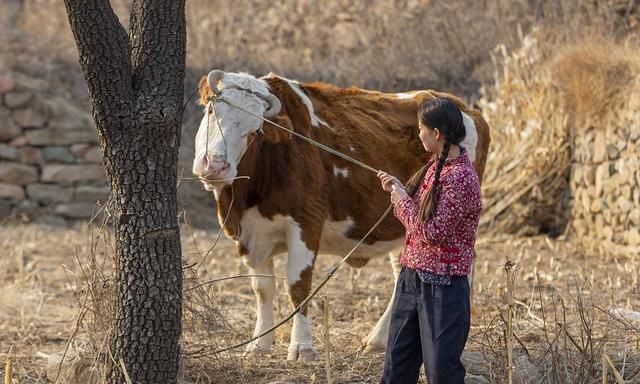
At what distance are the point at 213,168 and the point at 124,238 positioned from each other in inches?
50.2

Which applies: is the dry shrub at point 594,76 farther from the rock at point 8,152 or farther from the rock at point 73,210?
the rock at point 8,152

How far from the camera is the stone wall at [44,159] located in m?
16.2

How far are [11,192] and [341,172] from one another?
32.5 ft

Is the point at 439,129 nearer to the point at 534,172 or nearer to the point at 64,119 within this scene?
the point at 534,172

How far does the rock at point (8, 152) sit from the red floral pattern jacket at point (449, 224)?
1231cm

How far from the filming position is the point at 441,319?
491 centimetres

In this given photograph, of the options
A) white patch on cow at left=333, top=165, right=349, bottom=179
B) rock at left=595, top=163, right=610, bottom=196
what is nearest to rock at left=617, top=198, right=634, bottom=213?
rock at left=595, top=163, right=610, bottom=196

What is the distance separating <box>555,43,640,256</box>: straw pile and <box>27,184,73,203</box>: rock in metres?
7.76

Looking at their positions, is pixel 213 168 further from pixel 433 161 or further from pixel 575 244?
pixel 575 244

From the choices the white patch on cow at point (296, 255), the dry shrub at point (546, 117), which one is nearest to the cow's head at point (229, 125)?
the white patch on cow at point (296, 255)

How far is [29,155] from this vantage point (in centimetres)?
1630

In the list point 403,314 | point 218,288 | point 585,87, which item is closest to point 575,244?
point 585,87

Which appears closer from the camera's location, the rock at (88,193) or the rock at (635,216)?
the rock at (635,216)

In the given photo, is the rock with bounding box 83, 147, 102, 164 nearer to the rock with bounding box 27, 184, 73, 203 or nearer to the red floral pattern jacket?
the rock with bounding box 27, 184, 73, 203
